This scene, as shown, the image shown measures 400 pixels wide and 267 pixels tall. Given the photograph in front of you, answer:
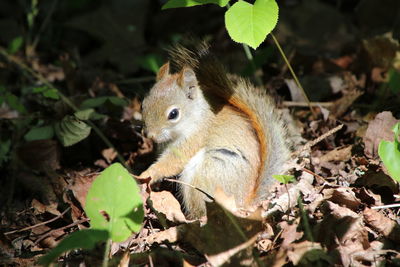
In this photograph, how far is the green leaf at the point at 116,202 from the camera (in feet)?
6.49

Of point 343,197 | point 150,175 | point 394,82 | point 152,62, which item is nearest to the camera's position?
point 343,197

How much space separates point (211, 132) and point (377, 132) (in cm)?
95

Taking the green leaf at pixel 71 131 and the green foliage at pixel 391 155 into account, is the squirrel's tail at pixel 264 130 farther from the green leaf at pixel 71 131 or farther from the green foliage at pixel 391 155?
the green leaf at pixel 71 131

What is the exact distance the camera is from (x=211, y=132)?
281 cm

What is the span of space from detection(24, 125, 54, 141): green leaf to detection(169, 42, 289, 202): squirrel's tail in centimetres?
101

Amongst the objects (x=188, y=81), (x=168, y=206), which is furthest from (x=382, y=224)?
(x=188, y=81)

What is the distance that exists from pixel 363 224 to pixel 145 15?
3644mm

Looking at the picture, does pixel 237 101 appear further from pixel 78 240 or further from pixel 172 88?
pixel 78 240

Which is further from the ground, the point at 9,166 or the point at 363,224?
the point at 363,224

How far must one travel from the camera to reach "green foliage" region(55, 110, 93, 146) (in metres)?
3.01

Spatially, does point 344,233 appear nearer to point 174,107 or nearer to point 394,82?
point 174,107

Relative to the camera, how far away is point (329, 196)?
92.4 inches

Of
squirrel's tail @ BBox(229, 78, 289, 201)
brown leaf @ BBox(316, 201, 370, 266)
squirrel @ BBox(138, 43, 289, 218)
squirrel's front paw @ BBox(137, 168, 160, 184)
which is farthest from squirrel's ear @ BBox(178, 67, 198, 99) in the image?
brown leaf @ BBox(316, 201, 370, 266)

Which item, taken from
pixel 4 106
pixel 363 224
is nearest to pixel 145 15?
pixel 4 106
